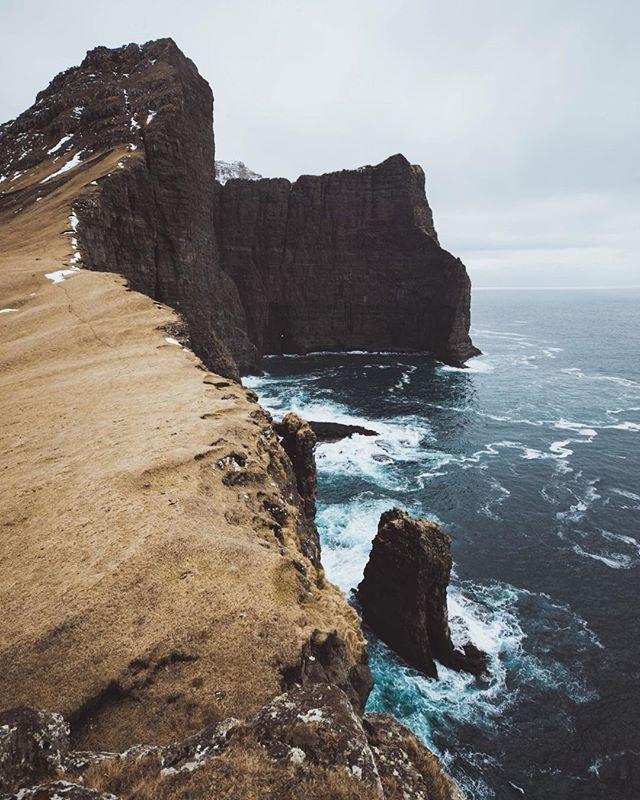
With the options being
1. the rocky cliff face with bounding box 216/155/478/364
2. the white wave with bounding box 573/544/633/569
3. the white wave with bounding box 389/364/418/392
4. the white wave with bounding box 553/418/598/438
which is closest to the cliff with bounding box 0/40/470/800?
the white wave with bounding box 573/544/633/569

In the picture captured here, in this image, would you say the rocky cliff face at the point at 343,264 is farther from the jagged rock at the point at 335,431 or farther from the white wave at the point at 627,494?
the white wave at the point at 627,494

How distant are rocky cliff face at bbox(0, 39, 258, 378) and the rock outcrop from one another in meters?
43.6

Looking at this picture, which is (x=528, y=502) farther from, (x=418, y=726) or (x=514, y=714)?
(x=418, y=726)

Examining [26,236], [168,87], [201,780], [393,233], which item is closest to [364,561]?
[201,780]

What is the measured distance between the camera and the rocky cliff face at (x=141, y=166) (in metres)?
48.4

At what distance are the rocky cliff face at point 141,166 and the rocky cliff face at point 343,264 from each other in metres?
28.4

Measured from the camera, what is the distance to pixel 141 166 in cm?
5025

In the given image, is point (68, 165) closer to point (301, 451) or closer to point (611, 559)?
point (301, 451)

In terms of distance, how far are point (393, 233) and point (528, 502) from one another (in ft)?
254

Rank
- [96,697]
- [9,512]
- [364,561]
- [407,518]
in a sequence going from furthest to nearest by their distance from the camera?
[364,561] → [407,518] → [9,512] → [96,697]

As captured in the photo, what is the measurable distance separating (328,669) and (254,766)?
324cm

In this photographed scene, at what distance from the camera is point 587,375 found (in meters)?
85.4

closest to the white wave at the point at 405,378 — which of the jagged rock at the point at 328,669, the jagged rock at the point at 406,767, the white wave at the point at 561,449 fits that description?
the white wave at the point at 561,449

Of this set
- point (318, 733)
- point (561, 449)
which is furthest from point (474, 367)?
point (318, 733)
